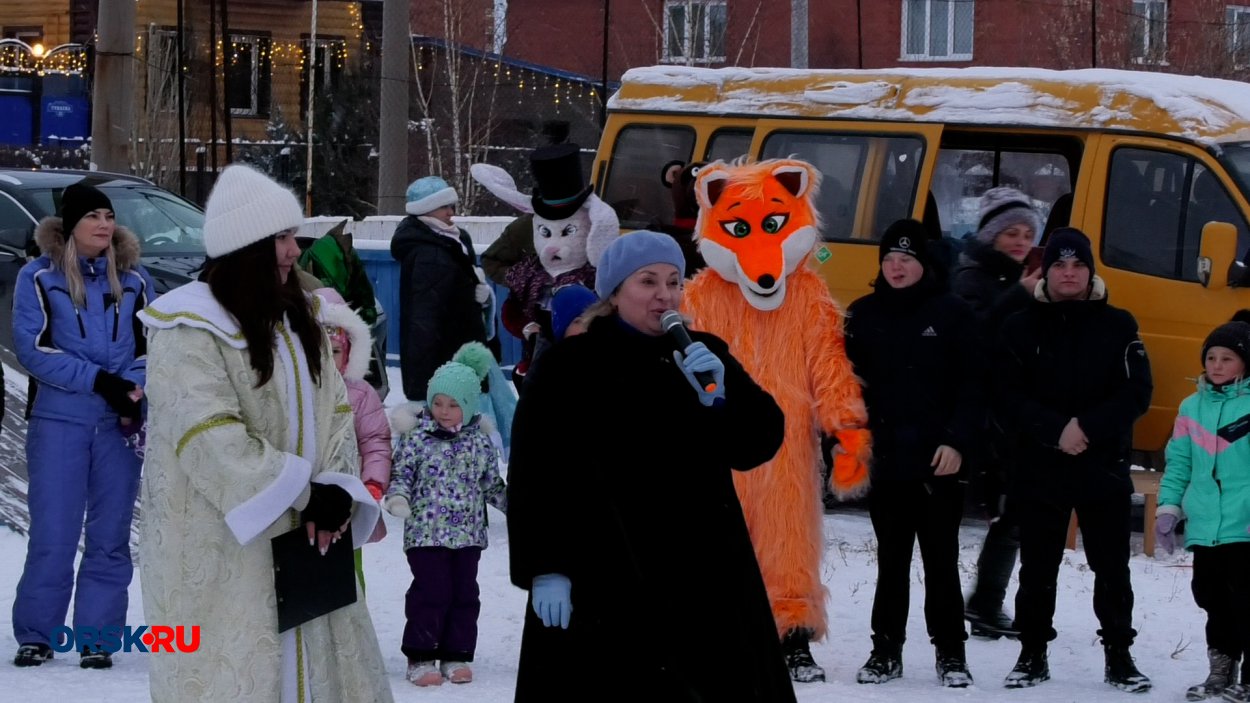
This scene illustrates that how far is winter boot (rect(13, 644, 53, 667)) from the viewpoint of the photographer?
6.55 meters

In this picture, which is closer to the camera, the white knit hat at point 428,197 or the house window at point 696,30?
the white knit hat at point 428,197

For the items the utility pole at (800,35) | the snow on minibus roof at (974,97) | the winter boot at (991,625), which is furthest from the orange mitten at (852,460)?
the utility pole at (800,35)

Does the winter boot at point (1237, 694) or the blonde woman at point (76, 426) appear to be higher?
the blonde woman at point (76, 426)

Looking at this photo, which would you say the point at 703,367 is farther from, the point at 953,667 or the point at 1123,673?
the point at 1123,673

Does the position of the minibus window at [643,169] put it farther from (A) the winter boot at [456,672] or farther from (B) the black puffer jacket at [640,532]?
(B) the black puffer jacket at [640,532]

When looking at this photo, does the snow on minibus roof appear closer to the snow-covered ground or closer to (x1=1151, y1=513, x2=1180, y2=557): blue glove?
the snow-covered ground

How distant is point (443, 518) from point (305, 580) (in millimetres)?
2335

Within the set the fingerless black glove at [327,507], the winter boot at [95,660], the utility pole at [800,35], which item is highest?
the utility pole at [800,35]

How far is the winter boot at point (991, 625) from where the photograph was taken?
7414 mm

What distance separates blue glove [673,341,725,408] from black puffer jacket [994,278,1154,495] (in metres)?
2.61

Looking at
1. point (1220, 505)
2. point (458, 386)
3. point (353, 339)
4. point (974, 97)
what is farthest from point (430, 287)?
point (1220, 505)

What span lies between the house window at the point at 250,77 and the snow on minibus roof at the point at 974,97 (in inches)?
828

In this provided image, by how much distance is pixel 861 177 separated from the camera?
33.6 feet

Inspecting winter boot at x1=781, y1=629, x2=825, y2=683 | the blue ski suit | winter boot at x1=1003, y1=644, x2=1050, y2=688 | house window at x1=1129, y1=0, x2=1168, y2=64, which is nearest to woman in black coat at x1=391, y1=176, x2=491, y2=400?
the blue ski suit
